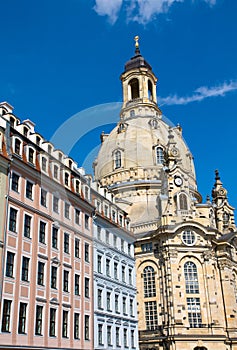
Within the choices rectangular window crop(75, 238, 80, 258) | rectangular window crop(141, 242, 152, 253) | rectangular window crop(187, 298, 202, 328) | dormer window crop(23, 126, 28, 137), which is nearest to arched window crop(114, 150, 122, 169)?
rectangular window crop(141, 242, 152, 253)

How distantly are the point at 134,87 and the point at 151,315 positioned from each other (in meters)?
68.8

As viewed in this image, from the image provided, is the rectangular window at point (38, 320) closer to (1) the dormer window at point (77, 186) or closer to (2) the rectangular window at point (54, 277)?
(2) the rectangular window at point (54, 277)

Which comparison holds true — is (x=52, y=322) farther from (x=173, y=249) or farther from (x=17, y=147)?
(x=173, y=249)

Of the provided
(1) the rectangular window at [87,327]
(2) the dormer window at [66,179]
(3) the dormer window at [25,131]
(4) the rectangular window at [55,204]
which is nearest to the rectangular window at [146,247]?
(1) the rectangular window at [87,327]

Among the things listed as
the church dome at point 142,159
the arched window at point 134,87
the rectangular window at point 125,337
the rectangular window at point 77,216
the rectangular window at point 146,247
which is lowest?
the rectangular window at point 125,337

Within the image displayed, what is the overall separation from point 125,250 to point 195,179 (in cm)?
4840

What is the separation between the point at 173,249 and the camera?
7131 cm

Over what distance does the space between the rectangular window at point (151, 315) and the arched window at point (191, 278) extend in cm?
638

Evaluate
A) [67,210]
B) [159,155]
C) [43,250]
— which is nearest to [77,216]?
[67,210]

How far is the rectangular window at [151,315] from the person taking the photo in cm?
6900

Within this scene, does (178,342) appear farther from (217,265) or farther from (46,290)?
(46,290)

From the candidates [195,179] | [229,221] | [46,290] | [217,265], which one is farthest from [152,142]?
[46,290]

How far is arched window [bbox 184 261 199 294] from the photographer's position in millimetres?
69938

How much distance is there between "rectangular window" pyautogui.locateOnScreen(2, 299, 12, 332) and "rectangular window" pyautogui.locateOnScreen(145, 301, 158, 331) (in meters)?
41.9
